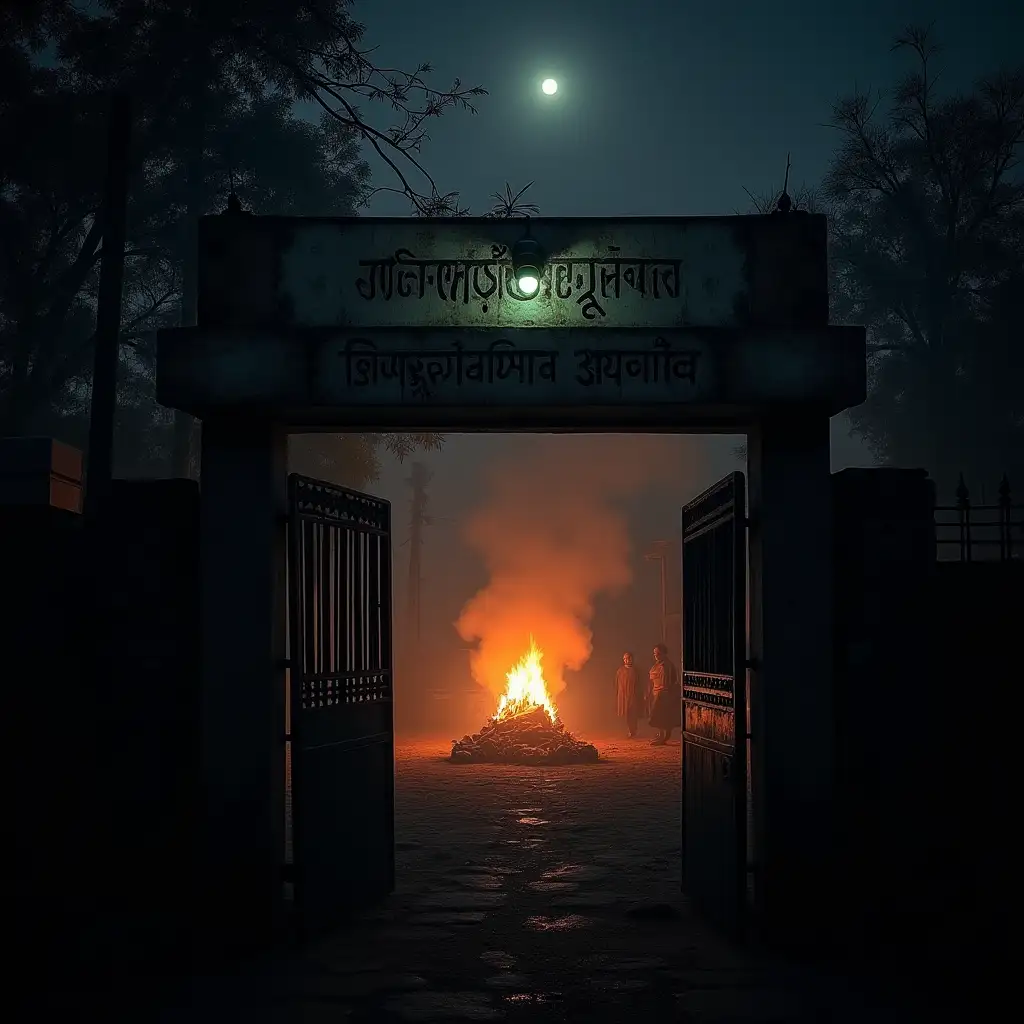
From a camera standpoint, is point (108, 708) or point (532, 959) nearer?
point (532, 959)

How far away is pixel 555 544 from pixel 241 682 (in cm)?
3249

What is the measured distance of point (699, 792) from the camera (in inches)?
338

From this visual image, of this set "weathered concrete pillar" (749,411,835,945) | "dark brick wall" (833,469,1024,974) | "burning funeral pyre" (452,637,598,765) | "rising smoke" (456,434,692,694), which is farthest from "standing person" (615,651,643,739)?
"weathered concrete pillar" (749,411,835,945)

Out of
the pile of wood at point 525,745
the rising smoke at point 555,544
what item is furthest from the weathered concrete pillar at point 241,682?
the rising smoke at point 555,544

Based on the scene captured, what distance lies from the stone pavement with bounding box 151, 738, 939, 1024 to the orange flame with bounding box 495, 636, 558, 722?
10.8 meters

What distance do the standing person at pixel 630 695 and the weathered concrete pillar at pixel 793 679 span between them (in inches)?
700

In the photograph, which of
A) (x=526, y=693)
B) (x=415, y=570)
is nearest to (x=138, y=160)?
(x=526, y=693)

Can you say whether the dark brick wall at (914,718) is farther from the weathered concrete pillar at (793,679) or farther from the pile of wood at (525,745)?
the pile of wood at (525,745)

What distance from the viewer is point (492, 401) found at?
7758mm

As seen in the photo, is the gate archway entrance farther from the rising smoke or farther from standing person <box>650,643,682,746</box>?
the rising smoke

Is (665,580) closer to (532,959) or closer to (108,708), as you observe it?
(108,708)

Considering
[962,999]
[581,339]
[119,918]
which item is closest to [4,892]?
[119,918]

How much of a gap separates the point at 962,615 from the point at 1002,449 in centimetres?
2158

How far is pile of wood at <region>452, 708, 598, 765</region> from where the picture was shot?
19.7m
